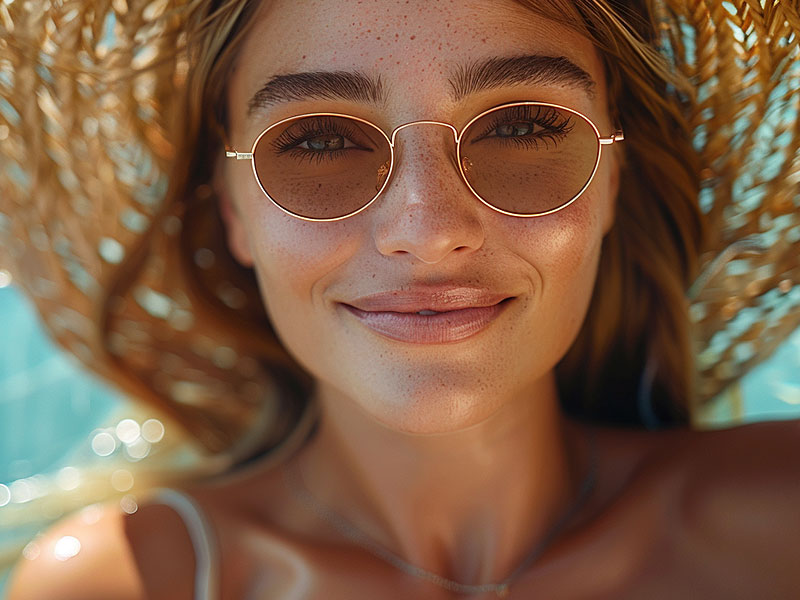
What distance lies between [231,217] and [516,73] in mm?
563

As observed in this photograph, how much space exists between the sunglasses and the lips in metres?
0.12

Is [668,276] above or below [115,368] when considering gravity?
above

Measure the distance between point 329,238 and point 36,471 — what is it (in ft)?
5.21

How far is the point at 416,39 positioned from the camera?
1.28 meters

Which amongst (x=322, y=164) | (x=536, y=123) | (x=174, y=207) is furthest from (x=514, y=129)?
(x=174, y=207)

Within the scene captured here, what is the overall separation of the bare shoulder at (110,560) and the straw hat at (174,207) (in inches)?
15.8

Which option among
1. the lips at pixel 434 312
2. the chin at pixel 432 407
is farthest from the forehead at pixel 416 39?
the chin at pixel 432 407

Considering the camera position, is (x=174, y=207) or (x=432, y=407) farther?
(x=174, y=207)

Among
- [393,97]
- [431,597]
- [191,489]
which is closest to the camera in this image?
[393,97]

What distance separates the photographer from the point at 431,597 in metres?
1.56

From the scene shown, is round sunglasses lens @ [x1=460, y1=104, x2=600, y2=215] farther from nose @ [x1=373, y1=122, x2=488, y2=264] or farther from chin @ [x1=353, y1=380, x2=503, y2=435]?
chin @ [x1=353, y1=380, x2=503, y2=435]

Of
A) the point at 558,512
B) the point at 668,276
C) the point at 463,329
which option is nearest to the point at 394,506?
the point at 558,512

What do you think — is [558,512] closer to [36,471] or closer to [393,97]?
[393,97]

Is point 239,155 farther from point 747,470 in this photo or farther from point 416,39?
point 747,470
